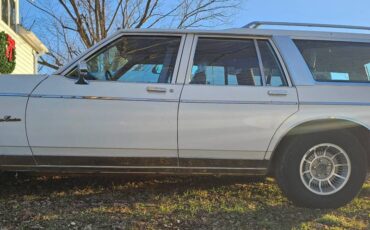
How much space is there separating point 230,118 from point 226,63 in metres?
0.57

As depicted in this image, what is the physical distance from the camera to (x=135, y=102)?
Result: 4504mm

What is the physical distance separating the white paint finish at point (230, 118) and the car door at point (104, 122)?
129 millimetres

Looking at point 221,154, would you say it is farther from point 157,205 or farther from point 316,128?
point 316,128

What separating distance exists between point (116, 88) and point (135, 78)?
8.7 inches

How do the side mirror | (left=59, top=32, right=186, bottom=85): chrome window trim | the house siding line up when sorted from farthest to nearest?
the house siding → (left=59, top=32, right=186, bottom=85): chrome window trim → the side mirror

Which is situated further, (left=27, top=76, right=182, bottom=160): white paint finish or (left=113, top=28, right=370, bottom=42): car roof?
(left=113, top=28, right=370, bottom=42): car roof

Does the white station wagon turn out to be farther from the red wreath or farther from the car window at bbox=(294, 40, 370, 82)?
the red wreath

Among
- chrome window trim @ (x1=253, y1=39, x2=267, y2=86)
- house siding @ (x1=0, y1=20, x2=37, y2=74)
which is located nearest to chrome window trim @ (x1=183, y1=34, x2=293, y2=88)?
chrome window trim @ (x1=253, y1=39, x2=267, y2=86)

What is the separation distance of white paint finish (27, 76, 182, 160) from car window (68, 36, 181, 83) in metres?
0.14

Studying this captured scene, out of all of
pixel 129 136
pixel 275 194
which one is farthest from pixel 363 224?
pixel 129 136

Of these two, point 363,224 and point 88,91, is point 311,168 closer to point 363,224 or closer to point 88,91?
point 363,224

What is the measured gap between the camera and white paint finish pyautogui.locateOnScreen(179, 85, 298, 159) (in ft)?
14.9

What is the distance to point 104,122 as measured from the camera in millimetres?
4473

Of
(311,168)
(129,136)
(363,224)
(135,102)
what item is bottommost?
(363,224)
